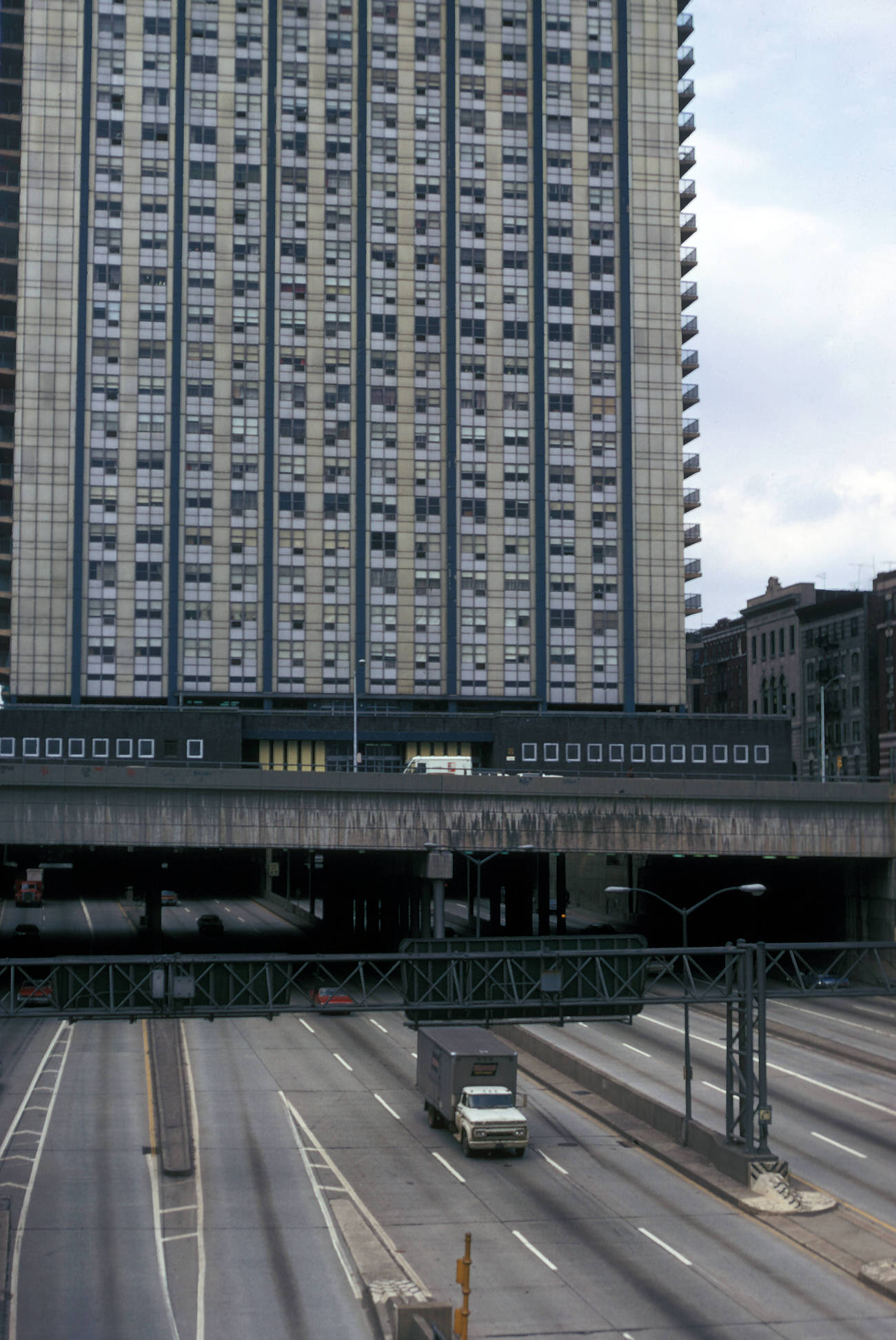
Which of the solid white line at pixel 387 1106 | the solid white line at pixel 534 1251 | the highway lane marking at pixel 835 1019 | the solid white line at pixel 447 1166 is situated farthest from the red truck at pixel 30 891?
the solid white line at pixel 534 1251

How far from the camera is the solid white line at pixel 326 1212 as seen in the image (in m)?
34.8

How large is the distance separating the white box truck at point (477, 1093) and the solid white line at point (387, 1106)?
7.28ft

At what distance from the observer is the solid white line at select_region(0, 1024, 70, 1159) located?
4912 cm

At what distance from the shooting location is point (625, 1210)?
41.7m

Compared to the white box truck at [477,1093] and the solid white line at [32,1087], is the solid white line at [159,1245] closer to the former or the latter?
the solid white line at [32,1087]

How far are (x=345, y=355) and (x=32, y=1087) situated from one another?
9053 centimetres

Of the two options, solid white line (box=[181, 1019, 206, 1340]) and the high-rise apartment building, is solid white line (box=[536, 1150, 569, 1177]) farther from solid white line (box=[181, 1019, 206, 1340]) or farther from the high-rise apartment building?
the high-rise apartment building

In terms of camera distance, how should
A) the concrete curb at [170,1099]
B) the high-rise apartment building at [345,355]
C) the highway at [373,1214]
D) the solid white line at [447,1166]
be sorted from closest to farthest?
the highway at [373,1214] < the solid white line at [447,1166] < the concrete curb at [170,1099] < the high-rise apartment building at [345,355]

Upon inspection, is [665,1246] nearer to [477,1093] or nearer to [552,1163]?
[552,1163]

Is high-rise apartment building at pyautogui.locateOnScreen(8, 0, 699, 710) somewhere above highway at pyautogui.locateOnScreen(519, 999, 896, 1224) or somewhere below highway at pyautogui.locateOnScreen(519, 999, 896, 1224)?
above

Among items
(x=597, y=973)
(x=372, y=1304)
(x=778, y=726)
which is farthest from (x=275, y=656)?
(x=372, y=1304)

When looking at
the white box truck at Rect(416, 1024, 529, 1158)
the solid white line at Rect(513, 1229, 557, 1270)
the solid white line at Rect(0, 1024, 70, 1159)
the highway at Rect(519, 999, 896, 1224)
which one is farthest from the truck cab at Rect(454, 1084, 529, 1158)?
the solid white line at Rect(0, 1024, 70, 1159)

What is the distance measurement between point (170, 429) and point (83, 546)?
43.3 feet

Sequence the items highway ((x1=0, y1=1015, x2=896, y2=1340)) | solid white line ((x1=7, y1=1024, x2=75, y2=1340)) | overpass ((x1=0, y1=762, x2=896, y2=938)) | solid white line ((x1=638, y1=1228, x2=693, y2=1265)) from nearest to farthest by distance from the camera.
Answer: solid white line ((x1=7, y1=1024, x2=75, y2=1340)) → highway ((x1=0, y1=1015, x2=896, y2=1340)) → solid white line ((x1=638, y1=1228, x2=693, y2=1265)) → overpass ((x1=0, y1=762, x2=896, y2=938))
